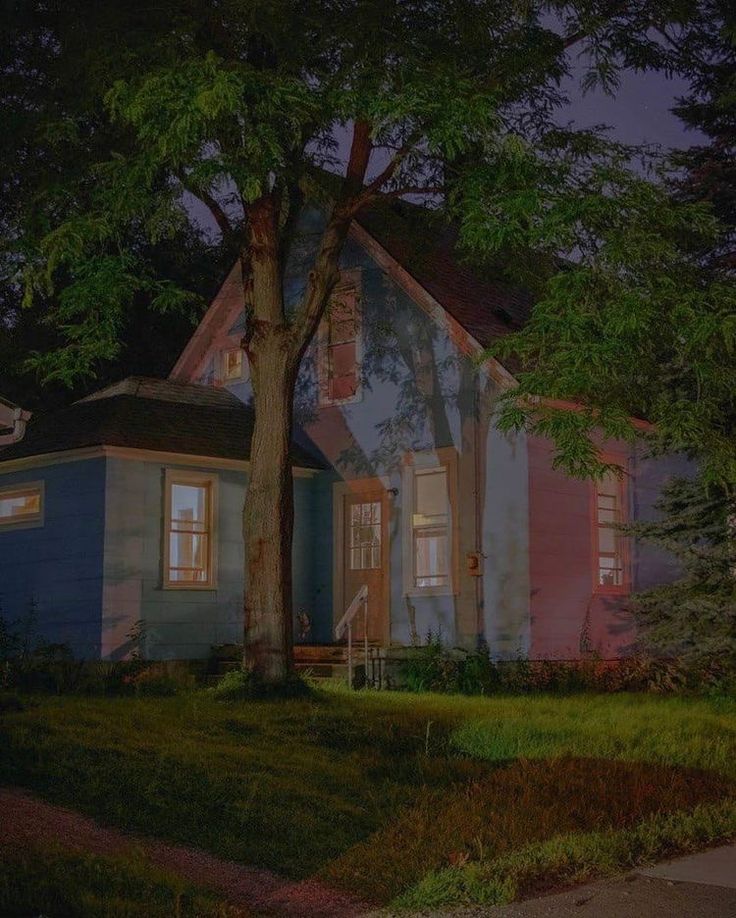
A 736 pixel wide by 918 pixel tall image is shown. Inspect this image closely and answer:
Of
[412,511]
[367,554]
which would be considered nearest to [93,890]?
[412,511]

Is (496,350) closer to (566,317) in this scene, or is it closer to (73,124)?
(566,317)

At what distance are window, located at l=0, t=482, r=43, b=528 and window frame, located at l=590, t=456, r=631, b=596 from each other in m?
8.71

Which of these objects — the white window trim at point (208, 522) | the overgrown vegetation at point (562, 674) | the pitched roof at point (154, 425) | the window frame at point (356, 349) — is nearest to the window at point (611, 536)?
the overgrown vegetation at point (562, 674)

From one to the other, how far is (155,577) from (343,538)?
345 cm

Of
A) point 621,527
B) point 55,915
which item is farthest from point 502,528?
point 55,915

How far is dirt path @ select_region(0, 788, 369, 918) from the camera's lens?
7109 millimetres

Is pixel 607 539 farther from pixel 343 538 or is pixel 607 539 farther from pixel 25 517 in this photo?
pixel 25 517

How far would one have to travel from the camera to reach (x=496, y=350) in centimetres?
1528

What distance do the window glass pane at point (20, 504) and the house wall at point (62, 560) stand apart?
224mm

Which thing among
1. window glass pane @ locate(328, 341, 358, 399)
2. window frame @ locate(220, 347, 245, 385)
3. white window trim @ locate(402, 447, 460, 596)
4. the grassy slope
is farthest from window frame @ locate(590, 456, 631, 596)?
the grassy slope

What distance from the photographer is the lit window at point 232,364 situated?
23500 millimetres

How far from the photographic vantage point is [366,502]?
21.1 meters

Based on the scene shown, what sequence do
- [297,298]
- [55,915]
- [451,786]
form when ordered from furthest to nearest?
[297,298] → [451,786] → [55,915]

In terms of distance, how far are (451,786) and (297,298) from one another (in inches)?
538
